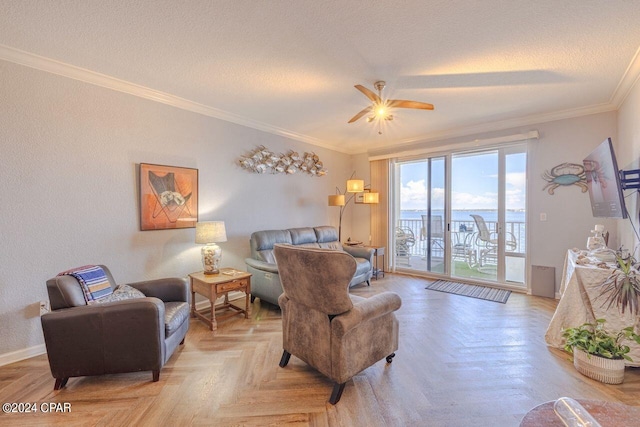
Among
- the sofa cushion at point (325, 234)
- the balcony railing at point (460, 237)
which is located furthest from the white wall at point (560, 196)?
the sofa cushion at point (325, 234)

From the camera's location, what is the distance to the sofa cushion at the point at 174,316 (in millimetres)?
2148

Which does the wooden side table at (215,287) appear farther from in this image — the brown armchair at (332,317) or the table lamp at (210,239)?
the brown armchair at (332,317)

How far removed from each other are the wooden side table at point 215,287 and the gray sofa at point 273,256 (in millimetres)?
297

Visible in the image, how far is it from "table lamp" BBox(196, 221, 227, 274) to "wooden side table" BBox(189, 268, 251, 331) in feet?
0.35

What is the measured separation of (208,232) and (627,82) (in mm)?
4728

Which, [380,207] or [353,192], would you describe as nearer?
[353,192]

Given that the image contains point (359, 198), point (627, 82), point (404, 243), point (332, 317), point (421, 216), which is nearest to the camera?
point (332, 317)

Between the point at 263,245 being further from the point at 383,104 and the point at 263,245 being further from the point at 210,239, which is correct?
the point at 383,104

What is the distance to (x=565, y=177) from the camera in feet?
12.2

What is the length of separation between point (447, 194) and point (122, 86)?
4.88 m

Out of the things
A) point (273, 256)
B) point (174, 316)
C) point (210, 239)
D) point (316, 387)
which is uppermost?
point (210, 239)

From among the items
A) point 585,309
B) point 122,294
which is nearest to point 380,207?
point 585,309

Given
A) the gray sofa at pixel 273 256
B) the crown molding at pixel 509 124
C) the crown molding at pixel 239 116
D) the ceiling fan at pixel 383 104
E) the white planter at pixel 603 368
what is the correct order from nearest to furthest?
the white planter at pixel 603 368 → the crown molding at pixel 239 116 → the ceiling fan at pixel 383 104 → the gray sofa at pixel 273 256 → the crown molding at pixel 509 124

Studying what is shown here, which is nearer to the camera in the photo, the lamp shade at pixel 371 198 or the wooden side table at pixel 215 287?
the wooden side table at pixel 215 287
